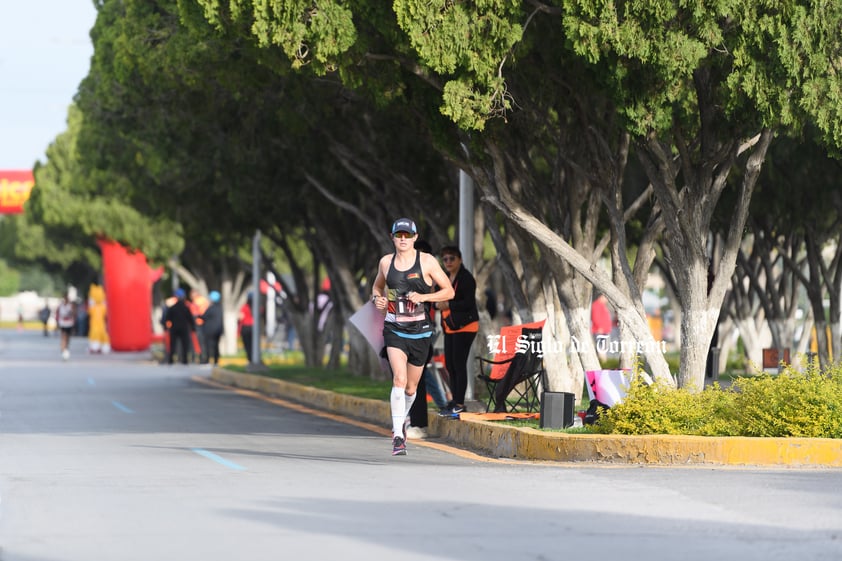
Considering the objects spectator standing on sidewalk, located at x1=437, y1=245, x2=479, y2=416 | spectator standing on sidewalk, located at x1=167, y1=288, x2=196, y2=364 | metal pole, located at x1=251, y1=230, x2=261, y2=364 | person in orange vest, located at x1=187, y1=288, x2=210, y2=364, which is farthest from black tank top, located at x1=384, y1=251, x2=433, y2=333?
spectator standing on sidewalk, located at x1=167, y1=288, x2=196, y2=364

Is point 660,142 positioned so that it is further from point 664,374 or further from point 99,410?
point 99,410

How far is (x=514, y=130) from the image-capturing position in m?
19.2

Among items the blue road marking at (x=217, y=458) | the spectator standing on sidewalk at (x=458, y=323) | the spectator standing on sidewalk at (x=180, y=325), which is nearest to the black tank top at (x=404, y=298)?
the blue road marking at (x=217, y=458)

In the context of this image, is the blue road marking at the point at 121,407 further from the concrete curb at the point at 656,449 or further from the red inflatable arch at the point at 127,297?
the red inflatable arch at the point at 127,297

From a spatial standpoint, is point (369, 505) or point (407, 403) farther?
point (407, 403)

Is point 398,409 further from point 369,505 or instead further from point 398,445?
point 369,505

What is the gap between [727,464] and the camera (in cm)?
1292

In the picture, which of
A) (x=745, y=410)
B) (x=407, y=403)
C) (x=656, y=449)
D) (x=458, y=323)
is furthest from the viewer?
(x=458, y=323)

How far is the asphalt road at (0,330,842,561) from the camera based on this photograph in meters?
8.16

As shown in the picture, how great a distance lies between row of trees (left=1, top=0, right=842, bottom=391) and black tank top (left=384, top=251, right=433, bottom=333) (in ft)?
7.90

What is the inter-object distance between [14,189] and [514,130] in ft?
186

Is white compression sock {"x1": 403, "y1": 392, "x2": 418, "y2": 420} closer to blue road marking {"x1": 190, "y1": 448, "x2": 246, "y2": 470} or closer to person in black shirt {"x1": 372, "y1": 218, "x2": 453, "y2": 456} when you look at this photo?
person in black shirt {"x1": 372, "y1": 218, "x2": 453, "y2": 456}

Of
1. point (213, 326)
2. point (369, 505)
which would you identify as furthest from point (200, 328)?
point (369, 505)

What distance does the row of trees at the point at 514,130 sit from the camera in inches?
579
